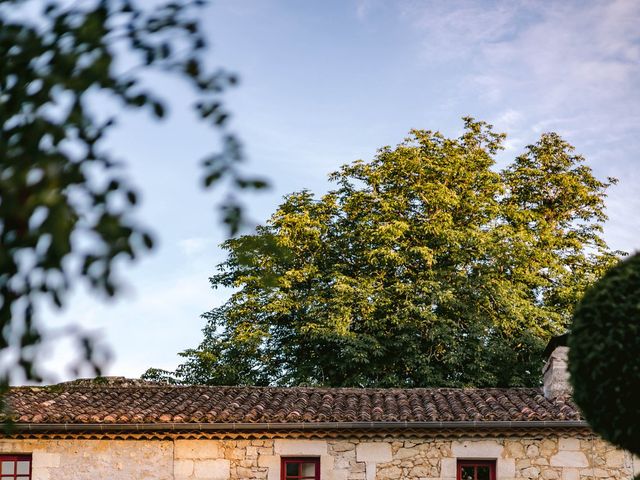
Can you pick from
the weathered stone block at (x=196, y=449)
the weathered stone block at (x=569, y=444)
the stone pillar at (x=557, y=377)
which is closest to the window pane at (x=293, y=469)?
the weathered stone block at (x=196, y=449)

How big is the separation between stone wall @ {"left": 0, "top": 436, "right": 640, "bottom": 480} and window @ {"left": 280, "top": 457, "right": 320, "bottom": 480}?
0.63 feet

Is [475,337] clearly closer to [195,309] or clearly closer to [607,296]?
[195,309]

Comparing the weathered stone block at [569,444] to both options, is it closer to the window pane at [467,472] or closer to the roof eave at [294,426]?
the roof eave at [294,426]

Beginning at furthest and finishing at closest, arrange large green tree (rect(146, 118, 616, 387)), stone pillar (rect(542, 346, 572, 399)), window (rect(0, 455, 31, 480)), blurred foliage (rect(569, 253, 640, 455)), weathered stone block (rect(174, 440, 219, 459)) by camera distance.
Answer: large green tree (rect(146, 118, 616, 387)) → stone pillar (rect(542, 346, 572, 399)) → window (rect(0, 455, 31, 480)) → weathered stone block (rect(174, 440, 219, 459)) → blurred foliage (rect(569, 253, 640, 455))

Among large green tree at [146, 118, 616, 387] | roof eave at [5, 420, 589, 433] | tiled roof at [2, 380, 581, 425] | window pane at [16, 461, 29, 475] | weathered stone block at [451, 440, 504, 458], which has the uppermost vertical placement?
large green tree at [146, 118, 616, 387]

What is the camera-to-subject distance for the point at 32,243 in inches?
125

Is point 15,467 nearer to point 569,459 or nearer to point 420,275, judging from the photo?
point 569,459

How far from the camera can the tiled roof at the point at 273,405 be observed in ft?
41.7

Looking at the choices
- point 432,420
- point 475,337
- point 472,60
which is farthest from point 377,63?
point 475,337

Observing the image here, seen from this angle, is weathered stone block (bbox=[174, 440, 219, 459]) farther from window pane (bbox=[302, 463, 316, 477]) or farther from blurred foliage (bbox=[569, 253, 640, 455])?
blurred foliage (bbox=[569, 253, 640, 455])

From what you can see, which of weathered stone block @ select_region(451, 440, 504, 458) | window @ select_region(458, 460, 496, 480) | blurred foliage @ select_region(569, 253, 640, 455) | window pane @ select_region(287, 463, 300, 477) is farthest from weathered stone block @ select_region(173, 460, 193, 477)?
blurred foliage @ select_region(569, 253, 640, 455)

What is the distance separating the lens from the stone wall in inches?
497

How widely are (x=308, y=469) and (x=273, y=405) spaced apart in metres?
1.15

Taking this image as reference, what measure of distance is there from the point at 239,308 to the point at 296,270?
175cm
